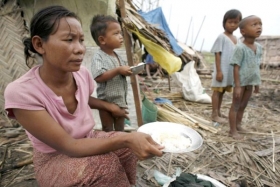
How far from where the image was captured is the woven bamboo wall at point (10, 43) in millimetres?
Result: 3020

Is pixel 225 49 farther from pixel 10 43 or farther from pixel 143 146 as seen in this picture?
pixel 10 43

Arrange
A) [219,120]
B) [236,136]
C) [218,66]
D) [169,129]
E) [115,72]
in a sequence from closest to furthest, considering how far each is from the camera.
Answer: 1. [169,129]
2. [115,72]
3. [236,136]
4. [218,66]
5. [219,120]

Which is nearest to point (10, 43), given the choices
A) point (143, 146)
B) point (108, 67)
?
point (108, 67)

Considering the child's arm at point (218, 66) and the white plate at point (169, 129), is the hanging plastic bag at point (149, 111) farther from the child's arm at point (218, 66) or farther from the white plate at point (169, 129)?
the white plate at point (169, 129)

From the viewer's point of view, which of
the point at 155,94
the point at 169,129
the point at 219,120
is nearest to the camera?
the point at 169,129

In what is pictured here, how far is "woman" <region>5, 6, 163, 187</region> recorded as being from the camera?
3.73ft

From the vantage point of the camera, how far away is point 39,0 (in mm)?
2918

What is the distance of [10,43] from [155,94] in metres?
3.21

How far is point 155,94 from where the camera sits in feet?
17.6

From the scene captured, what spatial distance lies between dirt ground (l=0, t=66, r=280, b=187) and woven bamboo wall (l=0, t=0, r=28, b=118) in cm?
60

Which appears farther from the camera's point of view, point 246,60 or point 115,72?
point 246,60

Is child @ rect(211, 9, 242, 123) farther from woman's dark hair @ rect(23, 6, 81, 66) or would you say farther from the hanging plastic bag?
woman's dark hair @ rect(23, 6, 81, 66)

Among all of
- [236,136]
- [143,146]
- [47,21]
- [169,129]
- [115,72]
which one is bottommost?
[236,136]

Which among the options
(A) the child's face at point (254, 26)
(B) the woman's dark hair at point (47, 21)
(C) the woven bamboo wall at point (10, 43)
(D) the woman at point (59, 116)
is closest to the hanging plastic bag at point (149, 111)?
(A) the child's face at point (254, 26)
